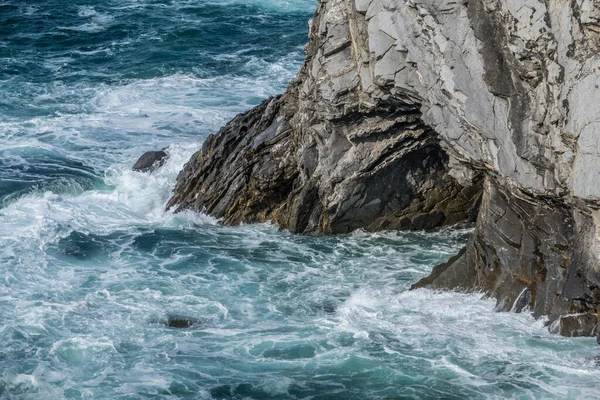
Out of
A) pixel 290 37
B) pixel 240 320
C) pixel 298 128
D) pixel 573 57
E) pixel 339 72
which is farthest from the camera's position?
pixel 290 37

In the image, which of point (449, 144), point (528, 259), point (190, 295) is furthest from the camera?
point (190, 295)

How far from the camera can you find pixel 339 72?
25078 millimetres

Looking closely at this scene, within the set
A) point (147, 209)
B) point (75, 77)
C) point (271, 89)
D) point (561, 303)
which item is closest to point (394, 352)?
point (561, 303)

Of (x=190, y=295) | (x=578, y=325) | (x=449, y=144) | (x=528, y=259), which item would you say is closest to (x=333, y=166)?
(x=449, y=144)

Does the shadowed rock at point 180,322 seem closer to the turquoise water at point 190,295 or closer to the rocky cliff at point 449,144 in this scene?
the turquoise water at point 190,295

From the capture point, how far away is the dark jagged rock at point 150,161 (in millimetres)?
32750

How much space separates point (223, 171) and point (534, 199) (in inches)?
468

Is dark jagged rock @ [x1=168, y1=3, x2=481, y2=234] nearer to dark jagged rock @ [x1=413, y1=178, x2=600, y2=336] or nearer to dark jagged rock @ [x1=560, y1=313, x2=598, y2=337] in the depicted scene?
dark jagged rock @ [x1=413, y1=178, x2=600, y2=336]

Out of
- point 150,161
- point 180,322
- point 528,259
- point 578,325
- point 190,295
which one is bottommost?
point 180,322

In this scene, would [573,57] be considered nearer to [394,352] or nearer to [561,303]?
[561,303]

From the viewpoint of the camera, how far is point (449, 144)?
22.4m

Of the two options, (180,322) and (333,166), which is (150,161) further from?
(180,322)

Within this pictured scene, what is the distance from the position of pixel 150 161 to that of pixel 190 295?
32.7 feet

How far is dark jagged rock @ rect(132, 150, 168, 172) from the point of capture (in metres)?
32.8
